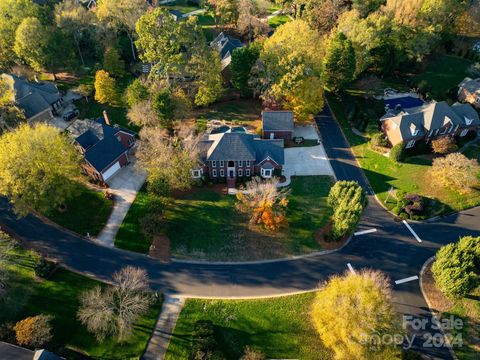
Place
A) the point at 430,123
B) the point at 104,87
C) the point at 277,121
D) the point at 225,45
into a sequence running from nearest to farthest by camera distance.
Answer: the point at 430,123, the point at 277,121, the point at 104,87, the point at 225,45

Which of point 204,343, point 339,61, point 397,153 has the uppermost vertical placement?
point 339,61

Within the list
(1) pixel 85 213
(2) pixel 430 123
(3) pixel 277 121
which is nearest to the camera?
(1) pixel 85 213

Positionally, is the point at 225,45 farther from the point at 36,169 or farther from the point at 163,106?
the point at 36,169

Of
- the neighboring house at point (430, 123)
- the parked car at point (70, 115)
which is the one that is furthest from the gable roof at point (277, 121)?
the parked car at point (70, 115)

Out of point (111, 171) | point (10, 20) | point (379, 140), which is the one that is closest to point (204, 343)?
point (111, 171)

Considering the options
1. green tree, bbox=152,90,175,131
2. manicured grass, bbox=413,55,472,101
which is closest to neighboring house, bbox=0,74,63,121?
green tree, bbox=152,90,175,131

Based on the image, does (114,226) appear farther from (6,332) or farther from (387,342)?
(387,342)
